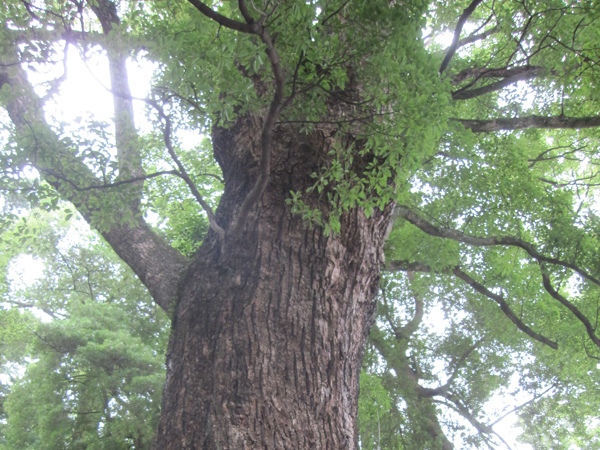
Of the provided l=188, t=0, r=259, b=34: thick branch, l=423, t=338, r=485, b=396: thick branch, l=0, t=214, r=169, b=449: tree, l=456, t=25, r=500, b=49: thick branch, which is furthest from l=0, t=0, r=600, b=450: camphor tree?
l=423, t=338, r=485, b=396: thick branch

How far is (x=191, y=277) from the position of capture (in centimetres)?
305

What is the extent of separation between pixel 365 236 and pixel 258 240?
0.77 meters

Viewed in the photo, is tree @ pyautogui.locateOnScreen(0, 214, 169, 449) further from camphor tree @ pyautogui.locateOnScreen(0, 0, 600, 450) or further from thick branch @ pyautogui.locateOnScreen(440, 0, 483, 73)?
thick branch @ pyautogui.locateOnScreen(440, 0, 483, 73)

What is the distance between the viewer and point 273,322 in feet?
8.18

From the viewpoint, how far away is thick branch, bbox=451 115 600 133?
4199mm

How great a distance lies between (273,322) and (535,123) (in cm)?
372

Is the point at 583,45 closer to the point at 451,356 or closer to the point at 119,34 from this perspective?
the point at 119,34

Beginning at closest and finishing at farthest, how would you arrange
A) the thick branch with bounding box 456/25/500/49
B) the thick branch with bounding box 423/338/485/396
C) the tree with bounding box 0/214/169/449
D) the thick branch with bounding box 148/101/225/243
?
the thick branch with bounding box 148/101/225/243 → the thick branch with bounding box 456/25/500/49 → the tree with bounding box 0/214/169/449 → the thick branch with bounding box 423/338/485/396

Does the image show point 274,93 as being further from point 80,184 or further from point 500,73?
point 500,73

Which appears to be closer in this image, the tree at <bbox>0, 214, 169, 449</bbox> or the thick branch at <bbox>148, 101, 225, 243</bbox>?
the thick branch at <bbox>148, 101, 225, 243</bbox>

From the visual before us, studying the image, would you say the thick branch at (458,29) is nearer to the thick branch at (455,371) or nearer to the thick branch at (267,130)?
the thick branch at (267,130)

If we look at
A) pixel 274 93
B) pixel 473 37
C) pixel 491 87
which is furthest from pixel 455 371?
pixel 274 93

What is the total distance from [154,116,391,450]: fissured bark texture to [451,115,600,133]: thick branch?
6.99ft

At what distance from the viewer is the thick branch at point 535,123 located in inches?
165
